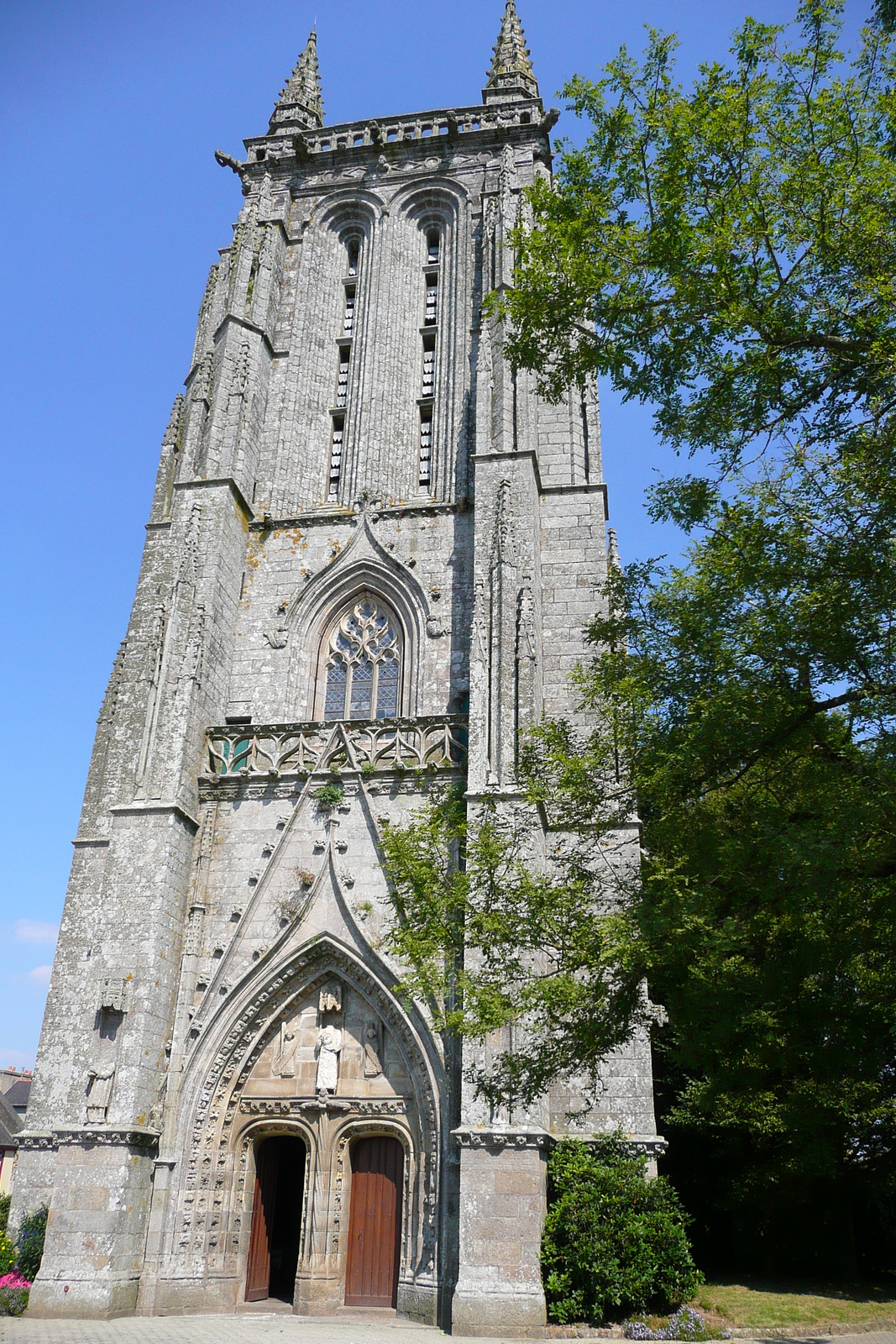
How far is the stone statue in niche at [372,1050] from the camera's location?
13.2 meters

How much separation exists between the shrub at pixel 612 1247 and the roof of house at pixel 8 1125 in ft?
79.1

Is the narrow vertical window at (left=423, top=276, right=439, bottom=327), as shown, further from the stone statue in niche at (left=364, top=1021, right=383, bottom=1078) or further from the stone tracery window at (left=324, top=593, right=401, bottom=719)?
the stone statue in niche at (left=364, top=1021, right=383, bottom=1078)

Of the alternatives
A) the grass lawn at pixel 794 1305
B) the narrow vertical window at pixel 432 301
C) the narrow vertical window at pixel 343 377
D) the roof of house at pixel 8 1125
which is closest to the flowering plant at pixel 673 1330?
the grass lawn at pixel 794 1305

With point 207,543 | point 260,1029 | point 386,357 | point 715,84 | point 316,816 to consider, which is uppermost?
point 386,357

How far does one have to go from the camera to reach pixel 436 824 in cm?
1214

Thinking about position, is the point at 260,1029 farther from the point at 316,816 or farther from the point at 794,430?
the point at 794,430

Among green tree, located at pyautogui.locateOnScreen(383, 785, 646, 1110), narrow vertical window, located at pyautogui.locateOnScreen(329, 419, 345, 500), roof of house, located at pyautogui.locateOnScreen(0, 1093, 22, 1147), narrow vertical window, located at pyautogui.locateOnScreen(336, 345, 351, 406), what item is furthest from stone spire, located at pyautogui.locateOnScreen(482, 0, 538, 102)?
roof of house, located at pyautogui.locateOnScreen(0, 1093, 22, 1147)

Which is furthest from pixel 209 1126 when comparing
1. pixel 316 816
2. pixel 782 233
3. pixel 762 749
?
pixel 782 233

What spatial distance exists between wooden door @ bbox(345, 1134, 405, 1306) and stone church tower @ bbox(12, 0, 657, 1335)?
37mm

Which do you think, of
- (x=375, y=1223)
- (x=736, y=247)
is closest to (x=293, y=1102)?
(x=375, y=1223)

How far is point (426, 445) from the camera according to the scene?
19031mm

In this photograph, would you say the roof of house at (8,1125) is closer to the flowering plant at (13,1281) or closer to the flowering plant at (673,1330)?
the flowering plant at (13,1281)

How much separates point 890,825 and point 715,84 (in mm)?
5997

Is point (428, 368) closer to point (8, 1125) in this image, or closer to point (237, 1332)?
point (237, 1332)
